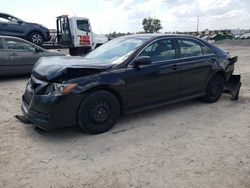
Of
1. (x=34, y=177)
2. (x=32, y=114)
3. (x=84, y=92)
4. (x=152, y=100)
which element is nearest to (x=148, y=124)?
(x=152, y=100)

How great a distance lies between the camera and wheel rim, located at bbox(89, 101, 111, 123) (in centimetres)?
453

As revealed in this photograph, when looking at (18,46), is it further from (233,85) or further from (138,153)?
(138,153)

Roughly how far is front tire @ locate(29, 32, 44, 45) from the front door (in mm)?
9919

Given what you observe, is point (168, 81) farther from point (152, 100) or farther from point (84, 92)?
point (84, 92)

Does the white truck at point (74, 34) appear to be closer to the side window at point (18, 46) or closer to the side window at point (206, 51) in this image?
the side window at point (18, 46)

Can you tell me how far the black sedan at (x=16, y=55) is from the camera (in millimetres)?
9195

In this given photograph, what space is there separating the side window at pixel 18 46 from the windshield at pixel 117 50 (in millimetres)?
4655

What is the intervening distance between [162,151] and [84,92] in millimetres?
1449

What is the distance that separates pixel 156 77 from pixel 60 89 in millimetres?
1854

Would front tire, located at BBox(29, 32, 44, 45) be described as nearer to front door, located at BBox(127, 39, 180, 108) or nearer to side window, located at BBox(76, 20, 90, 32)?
side window, located at BBox(76, 20, 90, 32)

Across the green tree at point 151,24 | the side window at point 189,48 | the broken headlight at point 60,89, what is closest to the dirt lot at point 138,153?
the broken headlight at point 60,89

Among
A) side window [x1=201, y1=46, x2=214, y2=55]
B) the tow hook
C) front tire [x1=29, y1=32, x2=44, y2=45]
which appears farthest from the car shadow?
front tire [x1=29, y1=32, x2=44, y2=45]

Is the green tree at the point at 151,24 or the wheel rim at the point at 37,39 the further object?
the green tree at the point at 151,24

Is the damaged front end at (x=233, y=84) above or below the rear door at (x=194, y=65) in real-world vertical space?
below
